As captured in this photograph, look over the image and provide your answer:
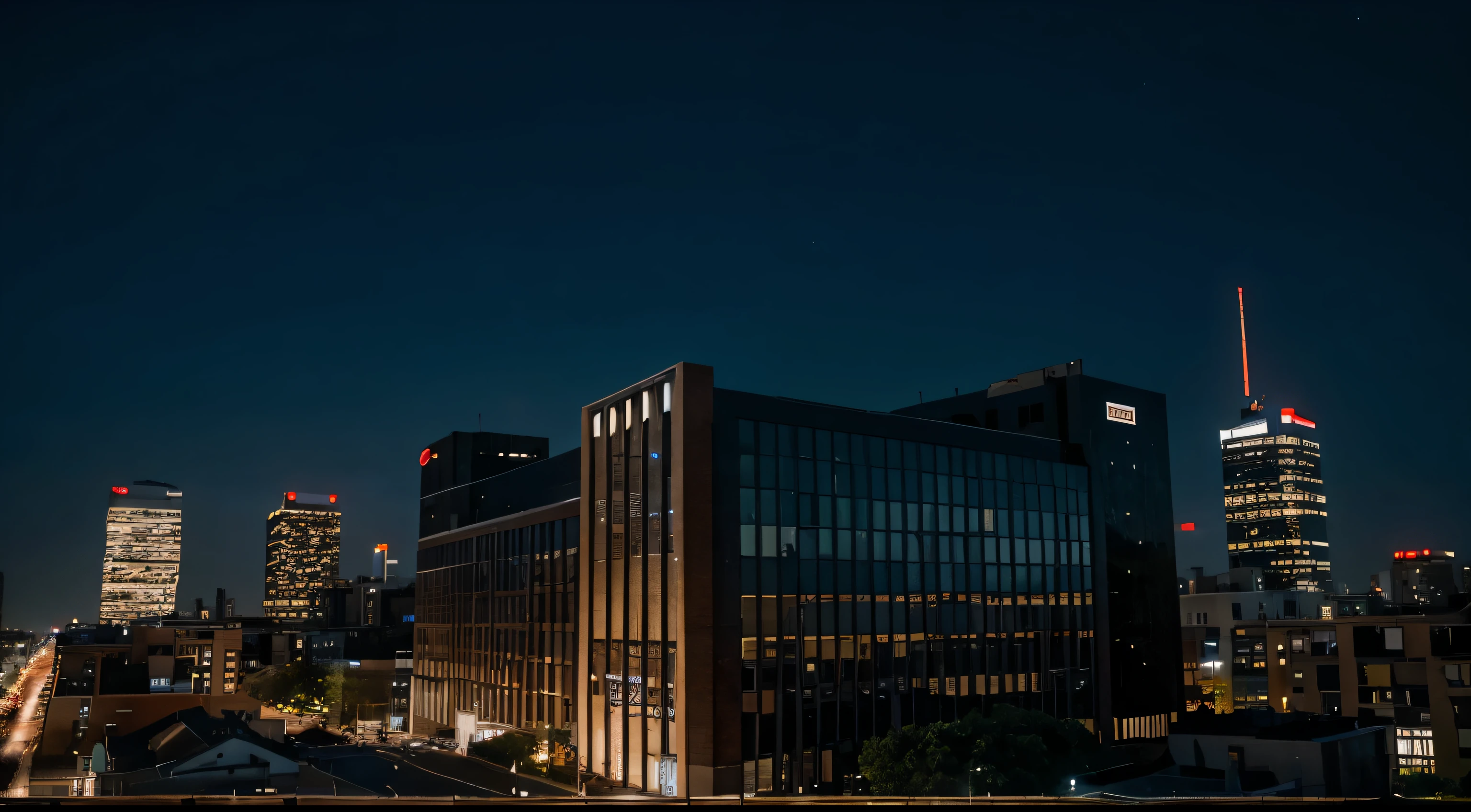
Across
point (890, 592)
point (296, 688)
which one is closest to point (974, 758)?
point (890, 592)

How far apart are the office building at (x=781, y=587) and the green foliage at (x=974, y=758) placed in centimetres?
829

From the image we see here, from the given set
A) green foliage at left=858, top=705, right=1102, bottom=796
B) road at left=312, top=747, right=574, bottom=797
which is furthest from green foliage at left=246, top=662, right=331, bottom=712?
green foliage at left=858, top=705, right=1102, bottom=796

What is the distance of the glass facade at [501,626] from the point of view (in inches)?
3509

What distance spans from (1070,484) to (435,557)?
78.2m

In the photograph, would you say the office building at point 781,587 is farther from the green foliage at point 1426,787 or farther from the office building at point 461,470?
the office building at point 461,470

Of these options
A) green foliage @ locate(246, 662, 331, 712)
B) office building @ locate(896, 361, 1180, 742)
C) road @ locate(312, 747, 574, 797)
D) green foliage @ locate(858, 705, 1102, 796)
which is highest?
office building @ locate(896, 361, 1180, 742)

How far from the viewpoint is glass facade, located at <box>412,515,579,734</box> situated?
3509 inches

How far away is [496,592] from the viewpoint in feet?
346

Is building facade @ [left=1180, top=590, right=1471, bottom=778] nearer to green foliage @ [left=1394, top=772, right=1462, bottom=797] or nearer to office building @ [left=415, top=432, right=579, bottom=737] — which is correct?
green foliage @ [left=1394, top=772, right=1462, bottom=797]

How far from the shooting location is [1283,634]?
444 feet

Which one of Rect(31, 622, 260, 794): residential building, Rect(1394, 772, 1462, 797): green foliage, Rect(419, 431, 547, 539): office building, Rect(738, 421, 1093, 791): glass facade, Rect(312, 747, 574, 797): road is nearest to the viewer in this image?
Rect(738, 421, 1093, 791): glass facade

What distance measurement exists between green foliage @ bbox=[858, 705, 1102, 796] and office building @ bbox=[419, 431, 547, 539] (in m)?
82.8

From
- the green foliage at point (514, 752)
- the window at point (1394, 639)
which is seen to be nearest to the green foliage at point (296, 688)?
the green foliage at point (514, 752)

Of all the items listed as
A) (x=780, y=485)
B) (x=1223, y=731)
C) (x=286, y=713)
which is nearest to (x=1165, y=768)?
(x=1223, y=731)
